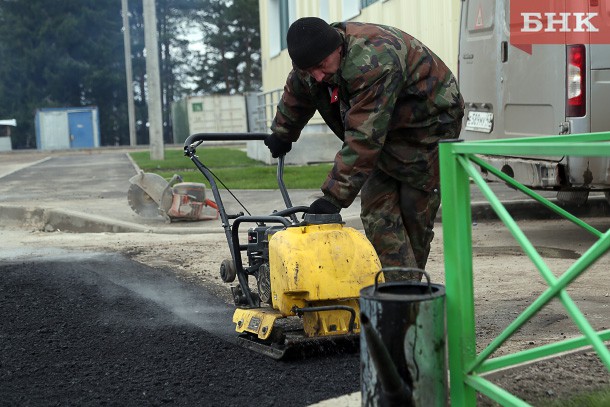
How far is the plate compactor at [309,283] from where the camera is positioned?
14.1ft

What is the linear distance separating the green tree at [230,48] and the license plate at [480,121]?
56.4 m

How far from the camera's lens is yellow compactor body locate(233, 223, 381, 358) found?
4277 millimetres

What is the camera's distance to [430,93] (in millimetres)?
4898

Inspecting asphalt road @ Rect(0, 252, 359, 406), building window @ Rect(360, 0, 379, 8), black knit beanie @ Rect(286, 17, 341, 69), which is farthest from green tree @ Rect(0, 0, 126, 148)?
black knit beanie @ Rect(286, 17, 341, 69)

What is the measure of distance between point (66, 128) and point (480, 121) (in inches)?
1865

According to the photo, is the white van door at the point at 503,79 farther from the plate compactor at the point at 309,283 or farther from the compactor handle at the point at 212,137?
the plate compactor at the point at 309,283

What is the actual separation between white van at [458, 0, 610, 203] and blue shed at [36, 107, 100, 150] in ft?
151

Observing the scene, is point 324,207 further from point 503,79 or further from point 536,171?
point 503,79

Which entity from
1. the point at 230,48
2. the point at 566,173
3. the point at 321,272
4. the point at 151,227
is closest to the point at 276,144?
the point at 321,272

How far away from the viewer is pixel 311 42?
175 inches

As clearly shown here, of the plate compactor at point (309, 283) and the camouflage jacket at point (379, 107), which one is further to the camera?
the camouflage jacket at point (379, 107)

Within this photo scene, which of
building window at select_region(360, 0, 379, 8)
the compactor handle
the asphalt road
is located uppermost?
building window at select_region(360, 0, 379, 8)

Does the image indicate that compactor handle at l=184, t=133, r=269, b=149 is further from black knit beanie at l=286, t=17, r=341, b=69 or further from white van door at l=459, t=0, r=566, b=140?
white van door at l=459, t=0, r=566, b=140

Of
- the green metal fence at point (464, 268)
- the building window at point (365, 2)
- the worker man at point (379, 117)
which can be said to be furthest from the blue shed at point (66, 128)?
the green metal fence at point (464, 268)
